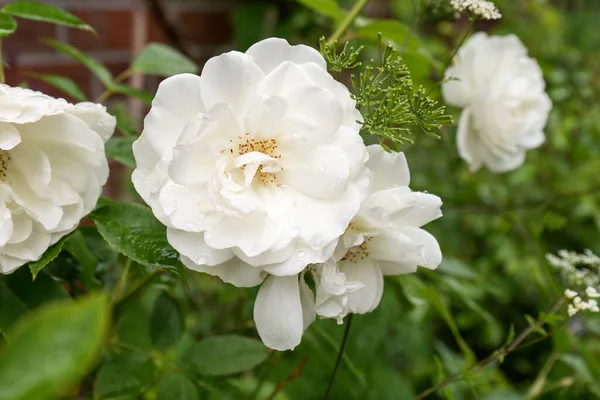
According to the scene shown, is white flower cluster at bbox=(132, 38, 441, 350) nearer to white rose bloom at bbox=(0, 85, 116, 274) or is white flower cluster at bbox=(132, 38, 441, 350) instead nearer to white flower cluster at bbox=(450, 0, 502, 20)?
white rose bloom at bbox=(0, 85, 116, 274)

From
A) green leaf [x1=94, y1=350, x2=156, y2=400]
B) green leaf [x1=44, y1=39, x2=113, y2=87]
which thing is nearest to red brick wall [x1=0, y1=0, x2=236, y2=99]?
green leaf [x1=44, y1=39, x2=113, y2=87]

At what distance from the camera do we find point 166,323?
0.62 metres

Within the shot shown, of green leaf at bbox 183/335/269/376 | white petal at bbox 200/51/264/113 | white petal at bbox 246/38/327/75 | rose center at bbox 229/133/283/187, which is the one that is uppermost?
white petal at bbox 246/38/327/75

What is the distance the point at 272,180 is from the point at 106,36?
0.93 metres

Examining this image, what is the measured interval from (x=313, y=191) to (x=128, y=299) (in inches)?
8.1

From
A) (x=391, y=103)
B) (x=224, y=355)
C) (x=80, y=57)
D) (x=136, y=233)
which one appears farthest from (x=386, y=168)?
(x=80, y=57)

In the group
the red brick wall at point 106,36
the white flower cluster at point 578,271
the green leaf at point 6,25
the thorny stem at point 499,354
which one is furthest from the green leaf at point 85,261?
the red brick wall at point 106,36

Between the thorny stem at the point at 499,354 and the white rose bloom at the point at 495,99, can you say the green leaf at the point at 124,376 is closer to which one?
the thorny stem at the point at 499,354

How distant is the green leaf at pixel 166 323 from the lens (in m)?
0.61

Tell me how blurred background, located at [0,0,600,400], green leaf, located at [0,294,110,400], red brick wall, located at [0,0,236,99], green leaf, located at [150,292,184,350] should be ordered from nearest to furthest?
green leaf, located at [0,294,110,400] → green leaf, located at [150,292,184,350] → blurred background, located at [0,0,600,400] → red brick wall, located at [0,0,236,99]

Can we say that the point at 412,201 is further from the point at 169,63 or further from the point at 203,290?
the point at 203,290

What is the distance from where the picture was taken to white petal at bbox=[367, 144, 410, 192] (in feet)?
1.32

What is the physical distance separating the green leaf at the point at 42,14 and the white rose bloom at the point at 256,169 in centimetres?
19

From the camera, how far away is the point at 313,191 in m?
0.40
